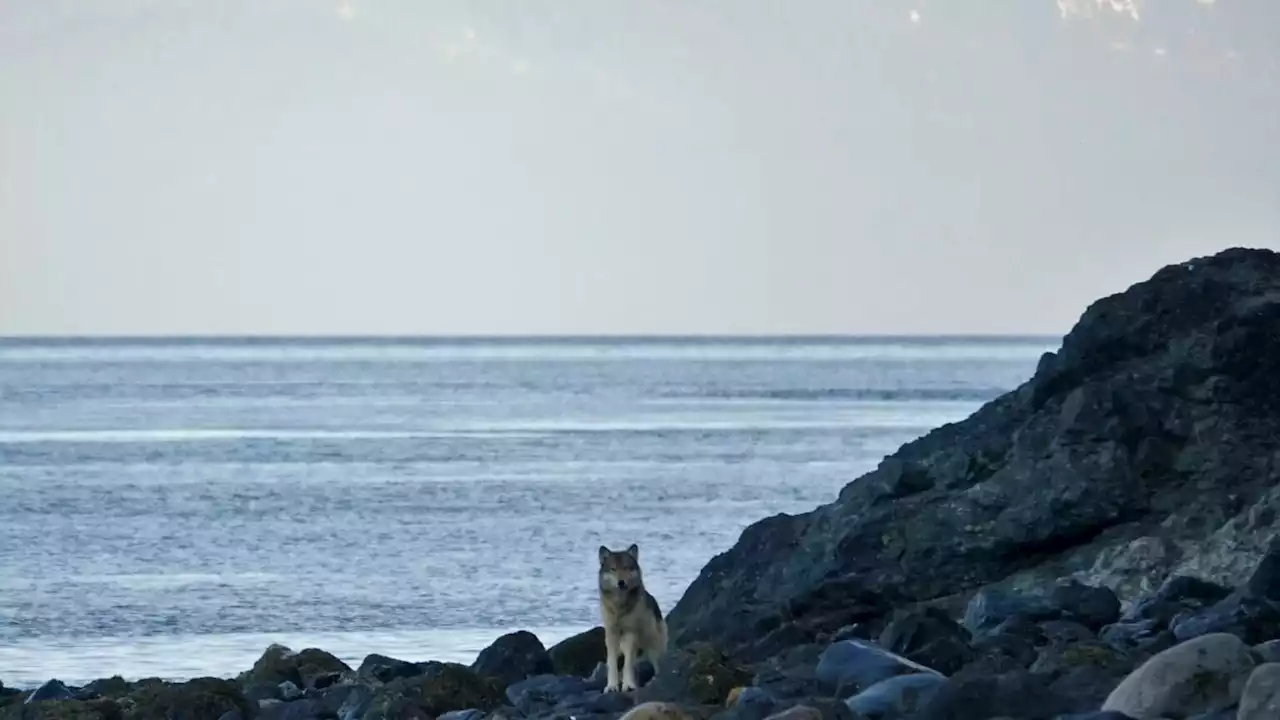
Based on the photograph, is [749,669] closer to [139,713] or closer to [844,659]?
[844,659]

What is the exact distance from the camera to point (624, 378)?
484ft

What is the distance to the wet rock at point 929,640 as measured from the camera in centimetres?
1194

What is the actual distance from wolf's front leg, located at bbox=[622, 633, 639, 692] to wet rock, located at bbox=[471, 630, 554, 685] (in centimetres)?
164

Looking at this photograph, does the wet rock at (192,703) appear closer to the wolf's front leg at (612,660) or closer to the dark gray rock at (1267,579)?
the wolf's front leg at (612,660)

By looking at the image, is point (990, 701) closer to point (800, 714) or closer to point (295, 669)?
point (800, 714)

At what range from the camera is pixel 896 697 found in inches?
411

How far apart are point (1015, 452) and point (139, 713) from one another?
6.10 metres

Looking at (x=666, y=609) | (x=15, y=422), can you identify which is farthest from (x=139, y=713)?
(x=15, y=422)

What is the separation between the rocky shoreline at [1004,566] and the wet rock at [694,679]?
0.04 feet

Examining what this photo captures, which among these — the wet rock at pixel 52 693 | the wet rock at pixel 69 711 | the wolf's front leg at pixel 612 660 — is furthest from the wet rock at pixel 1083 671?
the wet rock at pixel 52 693

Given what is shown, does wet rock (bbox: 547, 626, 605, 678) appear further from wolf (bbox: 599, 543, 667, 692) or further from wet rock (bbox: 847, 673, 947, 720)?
wet rock (bbox: 847, 673, 947, 720)

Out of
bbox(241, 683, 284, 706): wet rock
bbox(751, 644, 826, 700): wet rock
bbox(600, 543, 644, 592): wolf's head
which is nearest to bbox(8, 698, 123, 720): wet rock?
bbox(241, 683, 284, 706): wet rock

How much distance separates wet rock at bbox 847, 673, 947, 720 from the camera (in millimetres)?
10219

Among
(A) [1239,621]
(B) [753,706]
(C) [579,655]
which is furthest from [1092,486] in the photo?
(B) [753,706]
